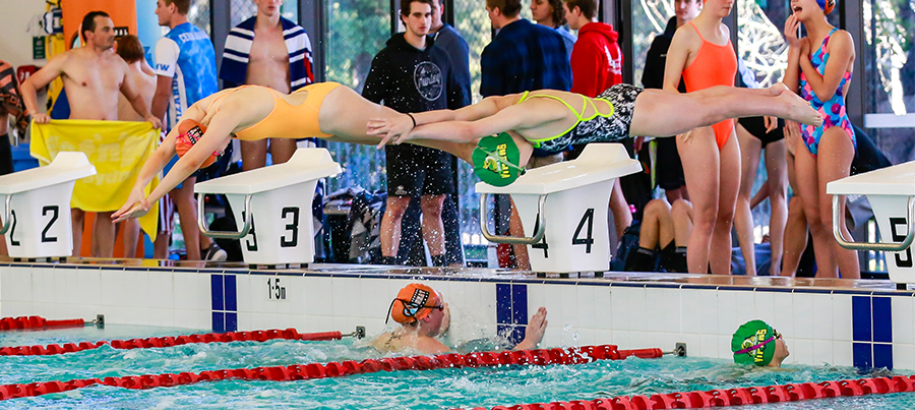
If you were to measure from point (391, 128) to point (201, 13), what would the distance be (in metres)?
6.13

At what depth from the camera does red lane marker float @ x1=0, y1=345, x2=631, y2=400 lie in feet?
13.4

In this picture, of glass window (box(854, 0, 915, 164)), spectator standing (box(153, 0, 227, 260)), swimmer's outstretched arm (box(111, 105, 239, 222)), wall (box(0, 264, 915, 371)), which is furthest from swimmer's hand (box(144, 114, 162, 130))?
glass window (box(854, 0, 915, 164))

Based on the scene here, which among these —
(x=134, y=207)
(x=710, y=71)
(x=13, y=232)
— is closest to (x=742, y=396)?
(x=710, y=71)

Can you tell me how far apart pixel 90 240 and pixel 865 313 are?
6131 millimetres

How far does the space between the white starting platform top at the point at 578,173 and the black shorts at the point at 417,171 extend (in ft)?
5.17

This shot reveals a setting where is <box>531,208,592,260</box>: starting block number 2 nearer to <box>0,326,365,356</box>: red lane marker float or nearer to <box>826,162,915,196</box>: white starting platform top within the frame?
<box>0,326,365,356</box>: red lane marker float

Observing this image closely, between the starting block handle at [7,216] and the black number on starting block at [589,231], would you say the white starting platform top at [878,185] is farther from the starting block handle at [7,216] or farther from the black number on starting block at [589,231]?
the starting block handle at [7,216]

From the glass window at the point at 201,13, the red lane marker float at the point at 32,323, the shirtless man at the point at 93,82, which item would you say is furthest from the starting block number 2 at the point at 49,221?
the glass window at the point at 201,13

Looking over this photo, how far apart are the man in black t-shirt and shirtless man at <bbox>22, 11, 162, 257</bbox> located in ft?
6.58

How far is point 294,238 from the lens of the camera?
587 cm

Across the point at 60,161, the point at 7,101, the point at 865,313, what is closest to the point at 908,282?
the point at 865,313

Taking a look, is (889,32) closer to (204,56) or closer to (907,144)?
(907,144)

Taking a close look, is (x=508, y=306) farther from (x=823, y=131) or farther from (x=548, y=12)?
(x=548, y=12)

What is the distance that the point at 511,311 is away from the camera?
497 cm
